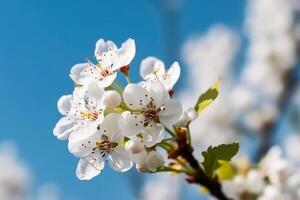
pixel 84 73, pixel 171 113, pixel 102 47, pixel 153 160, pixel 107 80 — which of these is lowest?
pixel 153 160

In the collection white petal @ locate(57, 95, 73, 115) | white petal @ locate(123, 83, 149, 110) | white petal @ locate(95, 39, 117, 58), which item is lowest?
white petal @ locate(123, 83, 149, 110)

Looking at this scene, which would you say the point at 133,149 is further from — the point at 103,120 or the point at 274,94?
the point at 274,94

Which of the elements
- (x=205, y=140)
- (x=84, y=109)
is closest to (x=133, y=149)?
(x=84, y=109)

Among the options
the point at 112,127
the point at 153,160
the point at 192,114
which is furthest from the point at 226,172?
the point at 112,127

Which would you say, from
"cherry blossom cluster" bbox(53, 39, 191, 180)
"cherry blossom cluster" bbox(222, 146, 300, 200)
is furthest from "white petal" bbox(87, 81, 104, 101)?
"cherry blossom cluster" bbox(222, 146, 300, 200)

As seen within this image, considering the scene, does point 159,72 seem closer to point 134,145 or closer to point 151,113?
point 151,113

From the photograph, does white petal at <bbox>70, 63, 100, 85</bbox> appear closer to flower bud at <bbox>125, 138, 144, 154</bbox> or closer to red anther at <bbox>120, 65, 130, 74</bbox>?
red anther at <bbox>120, 65, 130, 74</bbox>

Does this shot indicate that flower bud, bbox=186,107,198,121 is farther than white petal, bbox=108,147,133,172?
Yes
